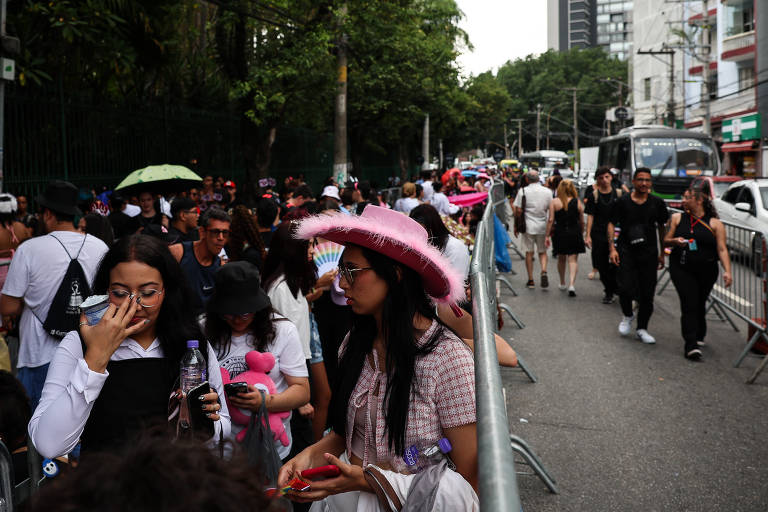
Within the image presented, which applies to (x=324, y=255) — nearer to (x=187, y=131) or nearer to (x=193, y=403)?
(x=193, y=403)

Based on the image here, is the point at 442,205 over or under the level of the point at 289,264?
over

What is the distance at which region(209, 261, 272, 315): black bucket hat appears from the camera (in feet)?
11.9

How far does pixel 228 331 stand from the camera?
373 cm

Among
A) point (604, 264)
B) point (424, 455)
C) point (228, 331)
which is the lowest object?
point (424, 455)

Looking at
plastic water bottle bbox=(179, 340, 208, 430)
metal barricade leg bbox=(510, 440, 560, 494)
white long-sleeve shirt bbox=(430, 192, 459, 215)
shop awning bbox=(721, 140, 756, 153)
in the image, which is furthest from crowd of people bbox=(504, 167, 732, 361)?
shop awning bbox=(721, 140, 756, 153)

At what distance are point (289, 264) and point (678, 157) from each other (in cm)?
2300

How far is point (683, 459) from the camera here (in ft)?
17.7

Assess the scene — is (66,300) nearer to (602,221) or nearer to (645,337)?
(645,337)

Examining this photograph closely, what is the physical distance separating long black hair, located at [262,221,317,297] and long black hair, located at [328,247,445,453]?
2022mm

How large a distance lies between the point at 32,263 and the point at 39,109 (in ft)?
22.2

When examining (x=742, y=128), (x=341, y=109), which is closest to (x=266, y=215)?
(x=341, y=109)

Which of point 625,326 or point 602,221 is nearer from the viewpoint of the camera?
point 625,326

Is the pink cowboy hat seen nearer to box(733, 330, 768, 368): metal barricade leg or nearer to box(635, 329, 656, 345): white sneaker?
box(733, 330, 768, 368): metal barricade leg

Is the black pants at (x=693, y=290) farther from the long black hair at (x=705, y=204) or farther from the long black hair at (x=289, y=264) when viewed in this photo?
the long black hair at (x=289, y=264)
